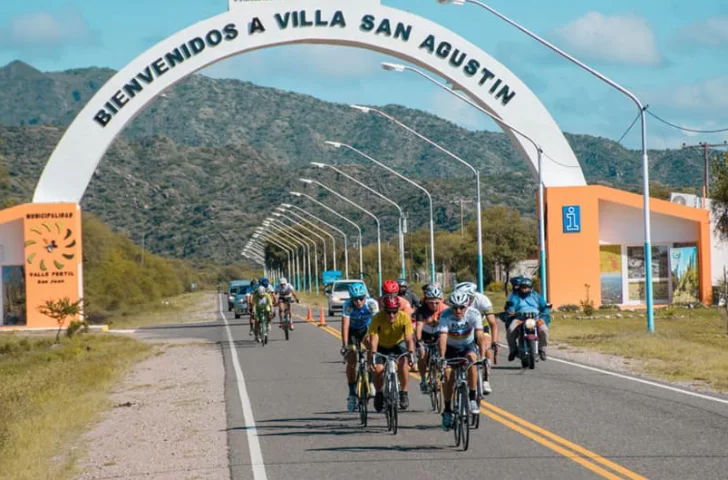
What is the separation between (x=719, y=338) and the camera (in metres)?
32.3

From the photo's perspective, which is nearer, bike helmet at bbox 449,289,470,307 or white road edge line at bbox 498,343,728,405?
bike helmet at bbox 449,289,470,307

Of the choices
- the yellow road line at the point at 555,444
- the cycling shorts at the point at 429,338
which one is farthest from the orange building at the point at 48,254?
the cycling shorts at the point at 429,338

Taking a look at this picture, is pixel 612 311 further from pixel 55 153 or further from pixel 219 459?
pixel 219 459

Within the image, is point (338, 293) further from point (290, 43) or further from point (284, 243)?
point (284, 243)

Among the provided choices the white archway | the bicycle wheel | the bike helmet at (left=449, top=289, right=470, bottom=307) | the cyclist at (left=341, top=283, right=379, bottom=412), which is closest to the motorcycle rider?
the cyclist at (left=341, top=283, right=379, bottom=412)

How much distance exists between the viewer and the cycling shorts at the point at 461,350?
13734 mm

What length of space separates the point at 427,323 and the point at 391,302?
170 centimetres

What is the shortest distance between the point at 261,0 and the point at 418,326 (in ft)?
114

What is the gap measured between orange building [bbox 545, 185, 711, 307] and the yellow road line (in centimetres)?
3330

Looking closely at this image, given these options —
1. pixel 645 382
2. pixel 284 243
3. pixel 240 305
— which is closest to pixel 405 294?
pixel 645 382

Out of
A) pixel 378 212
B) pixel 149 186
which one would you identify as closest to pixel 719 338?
pixel 378 212

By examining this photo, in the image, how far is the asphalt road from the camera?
1162 centimetres

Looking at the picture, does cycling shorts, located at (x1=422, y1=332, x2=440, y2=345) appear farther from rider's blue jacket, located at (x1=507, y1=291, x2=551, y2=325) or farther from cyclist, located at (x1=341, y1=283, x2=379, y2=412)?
rider's blue jacket, located at (x1=507, y1=291, x2=551, y2=325)

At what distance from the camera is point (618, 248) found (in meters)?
51.8
